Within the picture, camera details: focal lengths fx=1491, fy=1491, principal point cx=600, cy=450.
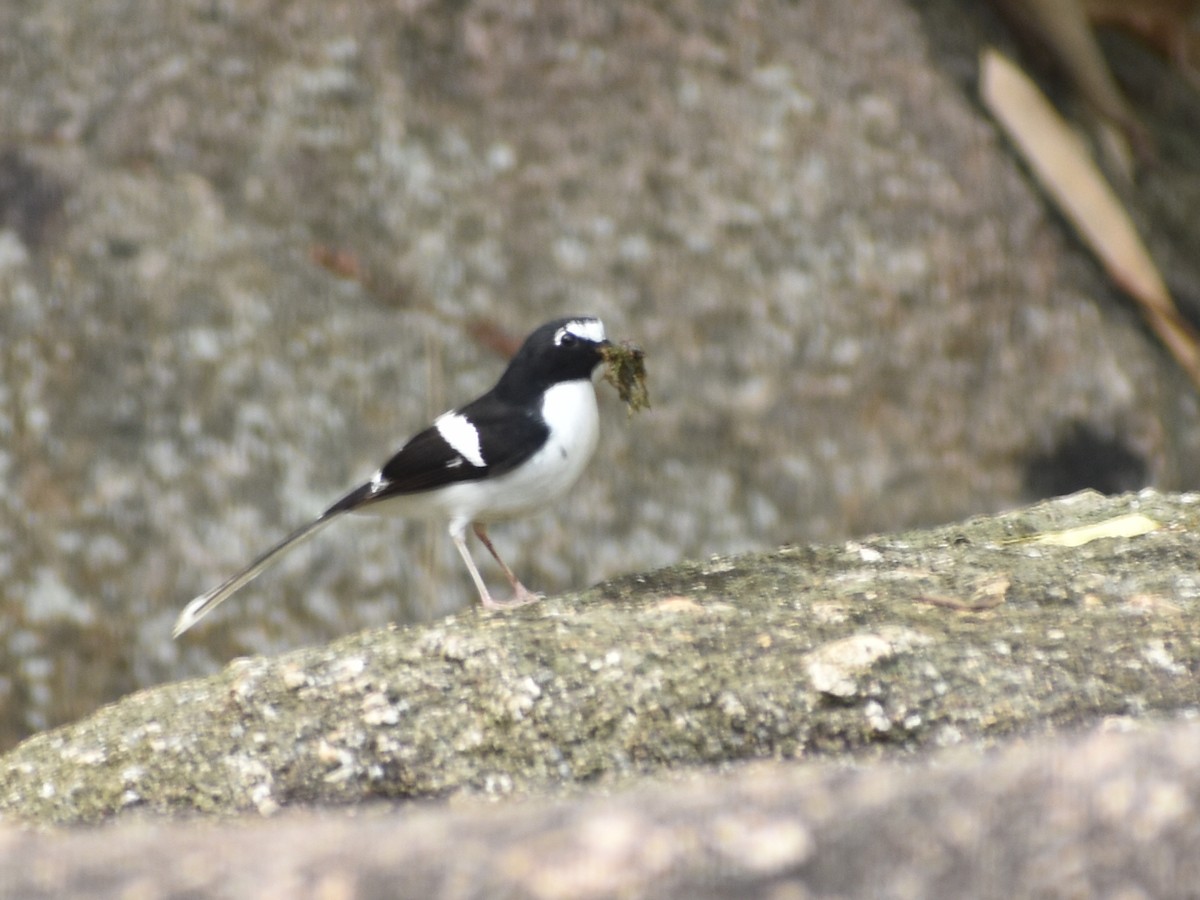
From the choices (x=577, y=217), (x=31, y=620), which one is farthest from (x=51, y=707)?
(x=577, y=217)

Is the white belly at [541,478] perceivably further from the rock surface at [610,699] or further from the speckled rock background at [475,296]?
the speckled rock background at [475,296]

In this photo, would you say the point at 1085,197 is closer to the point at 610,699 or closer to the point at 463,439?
the point at 463,439

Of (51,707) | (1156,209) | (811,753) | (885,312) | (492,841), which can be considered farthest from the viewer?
(1156,209)

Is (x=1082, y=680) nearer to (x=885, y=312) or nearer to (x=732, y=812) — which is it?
(x=732, y=812)

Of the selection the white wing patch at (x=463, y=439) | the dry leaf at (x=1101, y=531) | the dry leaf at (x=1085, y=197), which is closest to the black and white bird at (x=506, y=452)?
the white wing patch at (x=463, y=439)

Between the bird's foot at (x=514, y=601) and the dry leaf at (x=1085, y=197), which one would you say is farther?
the dry leaf at (x=1085, y=197)

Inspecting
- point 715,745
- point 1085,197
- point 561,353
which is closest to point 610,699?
point 715,745

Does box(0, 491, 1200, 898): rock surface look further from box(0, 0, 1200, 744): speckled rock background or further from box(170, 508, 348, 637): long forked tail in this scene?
box(0, 0, 1200, 744): speckled rock background
